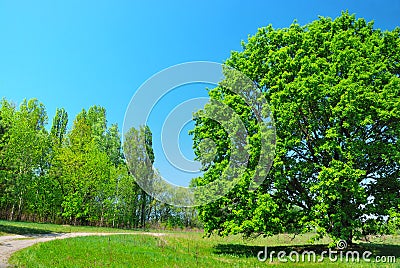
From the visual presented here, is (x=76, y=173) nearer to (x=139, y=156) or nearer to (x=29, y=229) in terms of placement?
(x=139, y=156)

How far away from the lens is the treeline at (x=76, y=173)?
49.8 meters

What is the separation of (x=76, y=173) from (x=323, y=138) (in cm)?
4163

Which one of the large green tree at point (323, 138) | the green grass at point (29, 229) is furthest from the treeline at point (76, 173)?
the large green tree at point (323, 138)

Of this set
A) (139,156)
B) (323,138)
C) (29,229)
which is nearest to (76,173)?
(139,156)

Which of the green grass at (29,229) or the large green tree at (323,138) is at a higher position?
the large green tree at (323,138)

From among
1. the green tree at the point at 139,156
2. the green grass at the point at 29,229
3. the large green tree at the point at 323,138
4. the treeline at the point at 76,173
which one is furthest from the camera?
the green tree at the point at 139,156

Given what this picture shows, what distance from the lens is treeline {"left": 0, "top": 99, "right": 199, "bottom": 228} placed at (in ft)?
163

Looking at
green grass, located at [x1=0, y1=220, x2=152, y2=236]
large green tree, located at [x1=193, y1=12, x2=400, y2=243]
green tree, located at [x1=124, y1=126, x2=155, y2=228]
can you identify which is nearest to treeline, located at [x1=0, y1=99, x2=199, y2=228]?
green tree, located at [x1=124, y1=126, x2=155, y2=228]

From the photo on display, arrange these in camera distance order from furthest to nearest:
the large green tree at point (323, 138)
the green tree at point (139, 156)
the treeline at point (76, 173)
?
the green tree at point (139, 156) < the treeline at point (76, 173) < the large green tree at point (323, 138)

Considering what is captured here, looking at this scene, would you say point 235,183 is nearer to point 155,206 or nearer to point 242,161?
point 242,161

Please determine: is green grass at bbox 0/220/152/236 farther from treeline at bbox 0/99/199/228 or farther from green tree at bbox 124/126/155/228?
green tree at bbox 124/126/155/228

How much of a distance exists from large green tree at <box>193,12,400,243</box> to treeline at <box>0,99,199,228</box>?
3424cm

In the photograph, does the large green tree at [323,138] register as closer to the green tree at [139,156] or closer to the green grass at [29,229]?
the green grass at [29,229]

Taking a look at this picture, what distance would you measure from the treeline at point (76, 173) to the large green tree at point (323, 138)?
112ft
